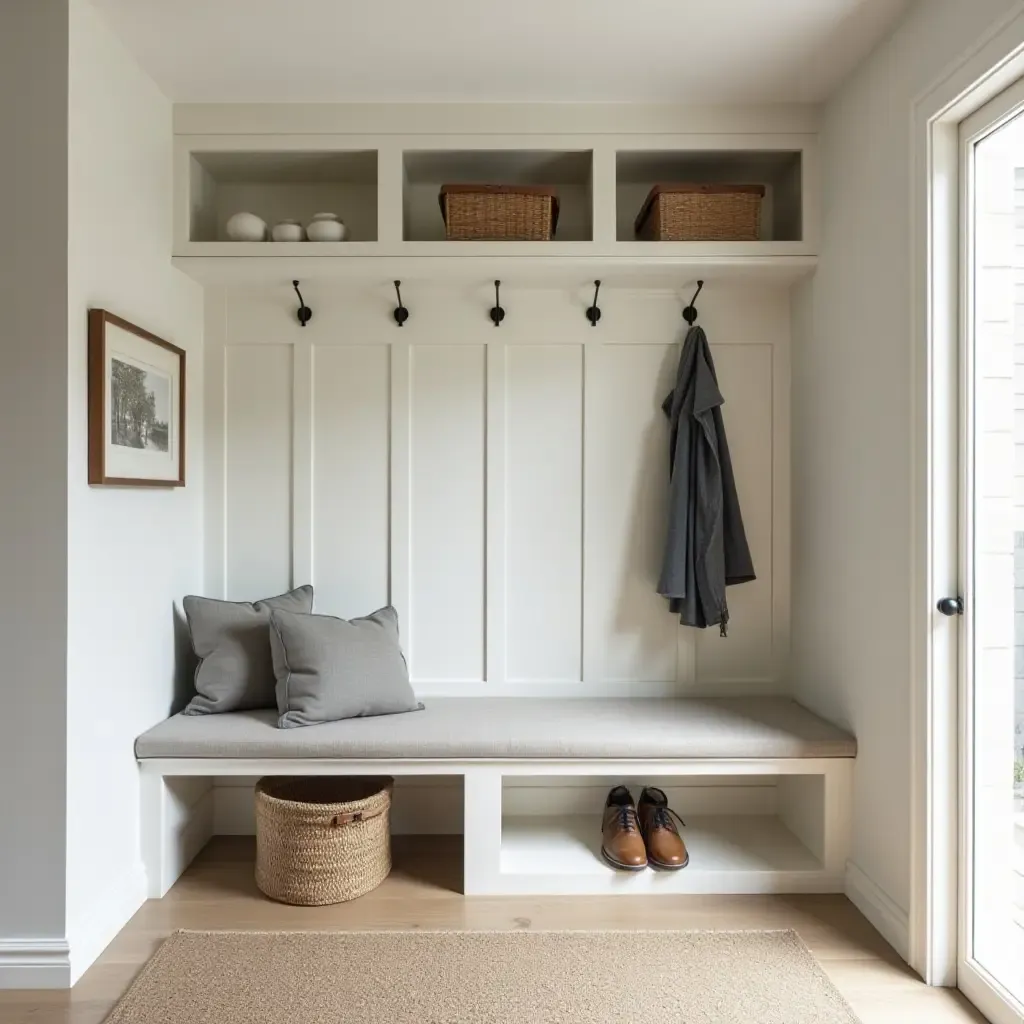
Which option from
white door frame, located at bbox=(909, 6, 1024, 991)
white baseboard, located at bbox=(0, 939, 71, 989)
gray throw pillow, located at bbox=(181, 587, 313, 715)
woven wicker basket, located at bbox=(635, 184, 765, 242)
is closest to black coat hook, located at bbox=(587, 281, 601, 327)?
woven wicker basket, located at bbox=(635, 184, 765, 242)

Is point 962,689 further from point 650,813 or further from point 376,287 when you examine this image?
point 376,287

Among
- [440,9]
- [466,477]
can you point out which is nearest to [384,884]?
[466,477]

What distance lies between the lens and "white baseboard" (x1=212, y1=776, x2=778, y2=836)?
282 centimetres

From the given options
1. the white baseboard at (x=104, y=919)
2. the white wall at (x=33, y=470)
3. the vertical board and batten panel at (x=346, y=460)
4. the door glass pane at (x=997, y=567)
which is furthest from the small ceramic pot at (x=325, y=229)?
the white baseboard at (x=104, y=919)

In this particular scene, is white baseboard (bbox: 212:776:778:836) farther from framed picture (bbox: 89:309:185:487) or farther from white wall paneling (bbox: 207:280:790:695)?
framed picture (bbox: 89:309:185:487)

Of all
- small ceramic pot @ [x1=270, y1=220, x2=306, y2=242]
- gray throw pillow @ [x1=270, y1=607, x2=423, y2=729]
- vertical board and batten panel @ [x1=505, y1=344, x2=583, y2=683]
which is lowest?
gray throw pillow @ [x1=270, y1=607, x2=423, y2=729]

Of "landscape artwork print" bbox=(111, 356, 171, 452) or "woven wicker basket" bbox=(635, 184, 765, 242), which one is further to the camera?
"woven wicker basket" bbox=(635, 184, 765, 242)

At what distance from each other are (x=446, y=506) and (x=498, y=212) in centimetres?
100

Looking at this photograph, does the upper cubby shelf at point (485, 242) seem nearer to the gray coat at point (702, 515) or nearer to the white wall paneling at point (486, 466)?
the white wall paneling at point (486, 466)

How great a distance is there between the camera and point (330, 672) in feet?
8.05

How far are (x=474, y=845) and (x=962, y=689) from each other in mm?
1373

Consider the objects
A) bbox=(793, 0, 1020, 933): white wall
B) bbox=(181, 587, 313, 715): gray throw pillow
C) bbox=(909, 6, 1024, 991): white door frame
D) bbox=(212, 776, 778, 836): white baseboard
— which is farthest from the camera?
bbox=(212, 776, 778, 836): white baseboard

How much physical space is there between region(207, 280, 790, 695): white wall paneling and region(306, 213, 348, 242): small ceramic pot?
9.8 inches

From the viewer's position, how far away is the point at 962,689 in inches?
75.7
